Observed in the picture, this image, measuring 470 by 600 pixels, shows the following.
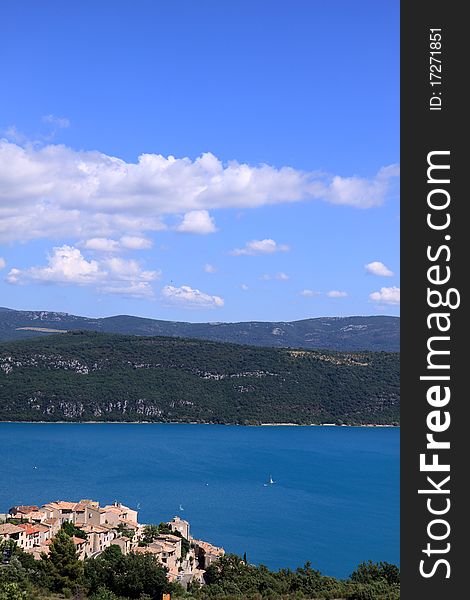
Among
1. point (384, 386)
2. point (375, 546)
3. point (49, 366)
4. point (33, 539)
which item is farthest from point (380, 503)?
point (49, 366)

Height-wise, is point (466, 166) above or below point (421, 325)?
above

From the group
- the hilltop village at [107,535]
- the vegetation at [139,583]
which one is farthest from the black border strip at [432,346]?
the hilltop village at [107,535]

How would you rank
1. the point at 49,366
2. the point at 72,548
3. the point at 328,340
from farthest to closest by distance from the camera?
the point at 328,340, the point at 49,366, the point at 72,548

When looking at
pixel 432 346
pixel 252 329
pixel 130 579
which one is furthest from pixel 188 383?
pixel 252 329

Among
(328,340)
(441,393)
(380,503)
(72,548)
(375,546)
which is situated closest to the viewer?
(441,393)

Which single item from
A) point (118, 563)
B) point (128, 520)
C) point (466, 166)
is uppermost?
point (466, 166)

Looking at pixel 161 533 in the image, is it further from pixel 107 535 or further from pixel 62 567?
pixel 62 567

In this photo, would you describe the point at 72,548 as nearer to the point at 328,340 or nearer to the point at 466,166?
the point at 466,166

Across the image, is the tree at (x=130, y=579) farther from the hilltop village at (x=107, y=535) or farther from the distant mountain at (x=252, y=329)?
the distant mountain at (x=252, y=329)
